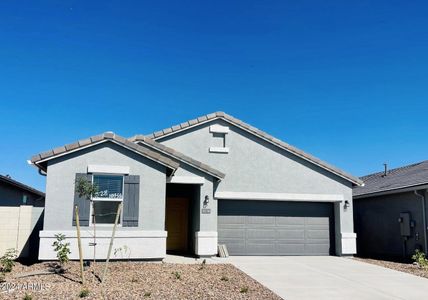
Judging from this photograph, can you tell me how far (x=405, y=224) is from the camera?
55.0 feet

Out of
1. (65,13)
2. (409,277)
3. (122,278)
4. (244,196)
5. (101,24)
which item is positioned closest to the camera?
(122,278)

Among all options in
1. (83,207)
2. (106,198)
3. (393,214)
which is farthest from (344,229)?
(83,207)

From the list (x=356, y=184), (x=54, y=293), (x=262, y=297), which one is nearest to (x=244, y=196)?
(x=356, y=184)

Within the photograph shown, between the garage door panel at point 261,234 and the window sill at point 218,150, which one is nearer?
the garage door panel at point 261,234

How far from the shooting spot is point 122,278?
9.92 metres

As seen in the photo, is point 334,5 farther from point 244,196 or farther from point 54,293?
point 54,293

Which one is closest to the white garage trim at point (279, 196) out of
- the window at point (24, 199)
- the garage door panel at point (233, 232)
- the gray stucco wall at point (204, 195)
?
the gray stucco wall at point (204, 195)

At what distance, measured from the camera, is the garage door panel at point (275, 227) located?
16047 millimetres

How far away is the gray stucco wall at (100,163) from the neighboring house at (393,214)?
996 cm

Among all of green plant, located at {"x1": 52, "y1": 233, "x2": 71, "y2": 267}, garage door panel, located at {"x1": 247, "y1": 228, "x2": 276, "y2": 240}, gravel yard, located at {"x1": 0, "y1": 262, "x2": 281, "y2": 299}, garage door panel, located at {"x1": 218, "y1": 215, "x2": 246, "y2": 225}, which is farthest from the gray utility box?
green plant, located at {"x1": 52, "y1": 233, "x2": 71, "y2": 267}

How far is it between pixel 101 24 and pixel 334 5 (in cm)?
836

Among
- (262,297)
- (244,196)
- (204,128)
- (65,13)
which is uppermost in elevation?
(65,13)

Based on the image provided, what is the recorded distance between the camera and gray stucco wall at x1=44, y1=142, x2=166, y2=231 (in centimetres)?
1213

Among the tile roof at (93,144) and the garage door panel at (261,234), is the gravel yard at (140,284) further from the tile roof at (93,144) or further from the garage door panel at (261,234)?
the garage door panel at (261,234)
